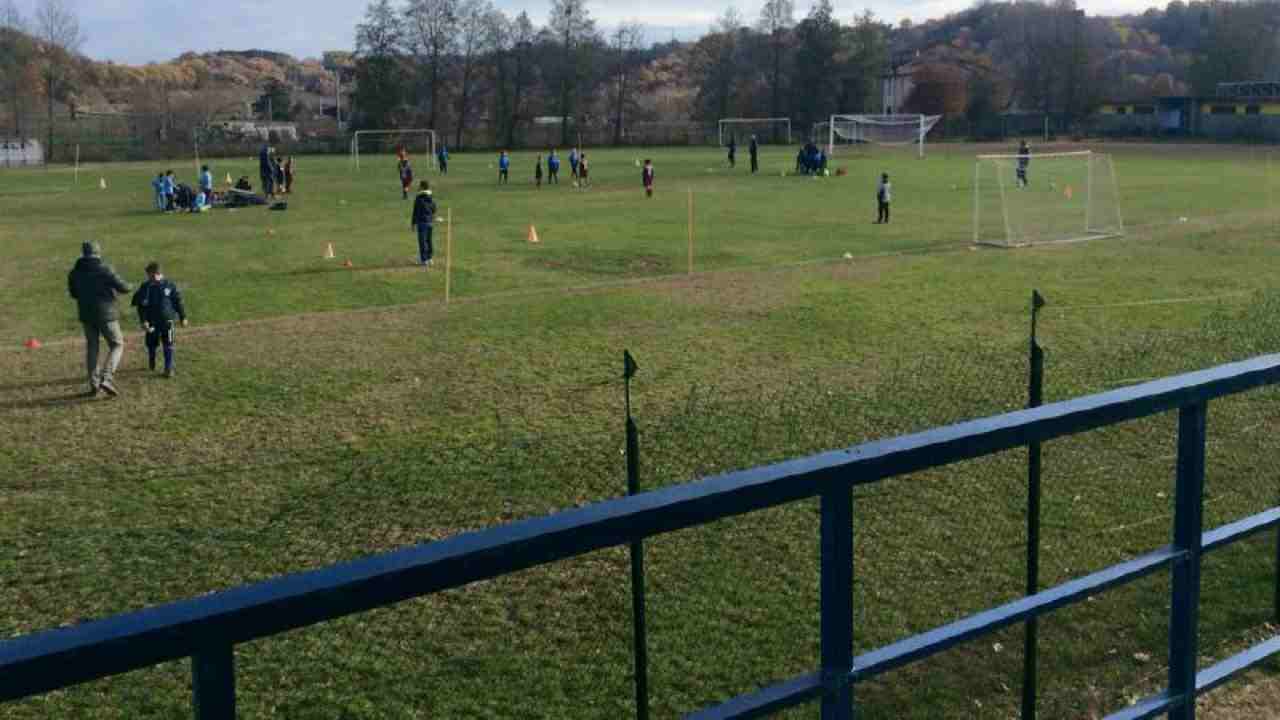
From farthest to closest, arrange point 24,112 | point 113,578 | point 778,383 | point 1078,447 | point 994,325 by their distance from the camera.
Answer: point 24,112, point 994,325, point 778,383, point 1078,447, point 113,578

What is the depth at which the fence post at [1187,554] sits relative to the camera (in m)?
3.37

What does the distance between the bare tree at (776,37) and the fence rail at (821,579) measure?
363 ft

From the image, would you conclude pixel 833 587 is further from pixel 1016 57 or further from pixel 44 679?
pixel 1016 57

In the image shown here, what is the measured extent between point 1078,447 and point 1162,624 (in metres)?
3.51

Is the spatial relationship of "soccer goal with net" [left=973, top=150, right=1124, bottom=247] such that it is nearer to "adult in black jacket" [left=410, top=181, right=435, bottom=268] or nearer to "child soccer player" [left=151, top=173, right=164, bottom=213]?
"adult in black jacket" [left=410, top=181, right=435, bottom=268]

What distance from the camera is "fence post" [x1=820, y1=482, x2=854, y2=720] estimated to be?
2611 millimetres

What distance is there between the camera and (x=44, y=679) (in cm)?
168

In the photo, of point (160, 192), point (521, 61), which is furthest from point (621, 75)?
point (160, 192)

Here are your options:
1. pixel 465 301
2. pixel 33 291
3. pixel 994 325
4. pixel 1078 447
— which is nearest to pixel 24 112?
pixel 33 291

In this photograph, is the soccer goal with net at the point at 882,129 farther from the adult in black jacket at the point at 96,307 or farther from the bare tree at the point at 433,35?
the adult in black jacket at the point at 96,307

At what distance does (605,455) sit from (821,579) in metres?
8.56

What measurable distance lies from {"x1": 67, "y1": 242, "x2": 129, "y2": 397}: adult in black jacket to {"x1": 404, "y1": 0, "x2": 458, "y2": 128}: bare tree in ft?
309

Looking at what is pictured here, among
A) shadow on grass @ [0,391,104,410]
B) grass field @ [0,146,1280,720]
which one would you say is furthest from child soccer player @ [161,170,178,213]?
shadow on grass @ [0,391,104,410]

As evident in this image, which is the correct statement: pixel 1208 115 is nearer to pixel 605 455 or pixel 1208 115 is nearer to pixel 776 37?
pixel 776 37
